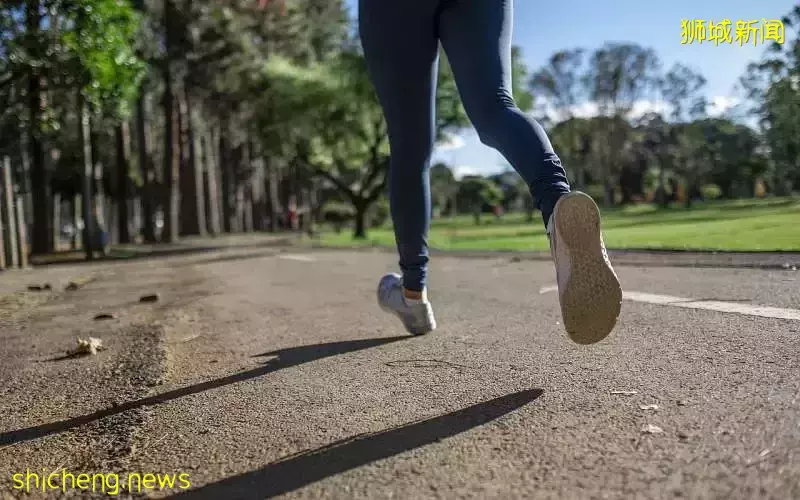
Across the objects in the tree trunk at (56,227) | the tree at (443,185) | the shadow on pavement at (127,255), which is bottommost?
the shadow on pavement at (127,255)

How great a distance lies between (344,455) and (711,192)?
250 ft

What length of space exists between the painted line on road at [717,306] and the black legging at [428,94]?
116cm

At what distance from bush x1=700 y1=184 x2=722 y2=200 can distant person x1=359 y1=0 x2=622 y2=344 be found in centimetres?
7369

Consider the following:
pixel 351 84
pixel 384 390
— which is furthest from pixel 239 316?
pixel 351 84

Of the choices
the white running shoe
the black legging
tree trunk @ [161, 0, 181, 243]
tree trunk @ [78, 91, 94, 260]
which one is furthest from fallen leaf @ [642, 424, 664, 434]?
tree trunk @ [161, 0, 181, 243]

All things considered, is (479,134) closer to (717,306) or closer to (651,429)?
(651,429)

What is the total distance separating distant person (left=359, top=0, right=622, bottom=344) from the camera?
5.86ft

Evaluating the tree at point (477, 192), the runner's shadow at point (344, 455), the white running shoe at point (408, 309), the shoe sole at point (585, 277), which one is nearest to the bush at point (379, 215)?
the tree at point (477, 192)

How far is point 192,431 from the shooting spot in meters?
1.65

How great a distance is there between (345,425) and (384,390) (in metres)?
0.30

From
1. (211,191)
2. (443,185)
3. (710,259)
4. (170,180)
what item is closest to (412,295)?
(710,259)

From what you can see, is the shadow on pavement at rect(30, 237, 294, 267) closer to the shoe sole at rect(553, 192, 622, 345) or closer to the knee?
the knee

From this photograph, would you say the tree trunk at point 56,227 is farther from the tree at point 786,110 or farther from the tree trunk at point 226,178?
the tree at point 786,110

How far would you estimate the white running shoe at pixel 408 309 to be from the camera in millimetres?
2781
